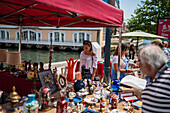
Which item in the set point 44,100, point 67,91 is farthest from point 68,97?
point 44,100

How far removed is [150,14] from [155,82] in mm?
15915

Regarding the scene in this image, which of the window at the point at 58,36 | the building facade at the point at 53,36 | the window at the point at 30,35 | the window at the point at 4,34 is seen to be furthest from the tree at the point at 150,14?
the window at the point at 4,34

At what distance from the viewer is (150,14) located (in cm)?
1498

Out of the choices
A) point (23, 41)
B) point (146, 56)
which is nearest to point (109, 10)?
point (146, 56)

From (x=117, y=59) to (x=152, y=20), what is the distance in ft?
46.2

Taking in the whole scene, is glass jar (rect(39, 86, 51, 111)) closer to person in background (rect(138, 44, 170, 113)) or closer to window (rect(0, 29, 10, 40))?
person in background (rect(138, 44, 170, 113))

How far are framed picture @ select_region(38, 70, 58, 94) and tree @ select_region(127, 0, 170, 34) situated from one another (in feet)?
49.5

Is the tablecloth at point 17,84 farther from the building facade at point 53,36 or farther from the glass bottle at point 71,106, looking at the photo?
the building facade at point 53,36

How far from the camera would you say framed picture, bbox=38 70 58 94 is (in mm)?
2099

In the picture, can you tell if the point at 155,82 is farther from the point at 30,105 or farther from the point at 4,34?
the point at 4,34

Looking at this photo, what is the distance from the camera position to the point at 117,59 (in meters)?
3.13

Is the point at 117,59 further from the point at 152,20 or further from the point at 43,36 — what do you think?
the point at 43,36

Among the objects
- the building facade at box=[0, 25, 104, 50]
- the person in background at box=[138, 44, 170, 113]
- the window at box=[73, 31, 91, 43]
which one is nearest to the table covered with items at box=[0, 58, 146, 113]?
the person in background at box=[138, 44, 170, 113]

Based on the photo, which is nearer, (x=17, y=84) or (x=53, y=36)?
(x=17, y=84)
